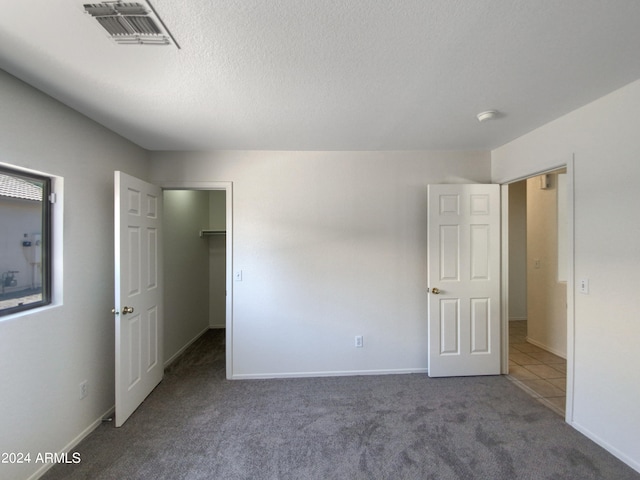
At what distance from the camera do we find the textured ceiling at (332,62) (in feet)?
3.70

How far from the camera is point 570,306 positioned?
2.06 meters

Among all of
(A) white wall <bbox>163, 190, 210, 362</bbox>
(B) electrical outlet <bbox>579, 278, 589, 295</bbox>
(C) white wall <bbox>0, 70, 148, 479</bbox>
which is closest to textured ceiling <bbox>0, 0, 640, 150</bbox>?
(C) white wall <bbox>0, 70, 148, 479</bbox>

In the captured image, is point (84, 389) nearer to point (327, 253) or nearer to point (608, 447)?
point (327, 253)

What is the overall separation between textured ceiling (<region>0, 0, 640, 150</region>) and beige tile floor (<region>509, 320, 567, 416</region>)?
245 centimetres

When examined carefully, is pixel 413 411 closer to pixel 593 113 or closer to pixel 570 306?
pixel 570 306

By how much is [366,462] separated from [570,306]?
6.27 ft

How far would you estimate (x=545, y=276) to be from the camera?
3.58 meters

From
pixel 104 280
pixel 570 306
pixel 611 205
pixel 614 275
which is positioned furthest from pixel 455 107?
pixel 104 280

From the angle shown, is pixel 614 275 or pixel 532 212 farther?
pixel 532 212

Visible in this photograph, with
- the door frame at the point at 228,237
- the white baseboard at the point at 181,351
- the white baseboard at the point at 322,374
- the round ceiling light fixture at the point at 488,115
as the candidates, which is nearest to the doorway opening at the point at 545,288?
the white baseboard at the point at 322,374

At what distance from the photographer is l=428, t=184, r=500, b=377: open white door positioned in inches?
111

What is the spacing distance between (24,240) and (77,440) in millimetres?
1455

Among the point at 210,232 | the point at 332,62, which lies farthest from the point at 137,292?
the point at 332,62

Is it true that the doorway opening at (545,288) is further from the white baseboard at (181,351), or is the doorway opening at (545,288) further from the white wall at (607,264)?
the white baseboard at (181,351)
